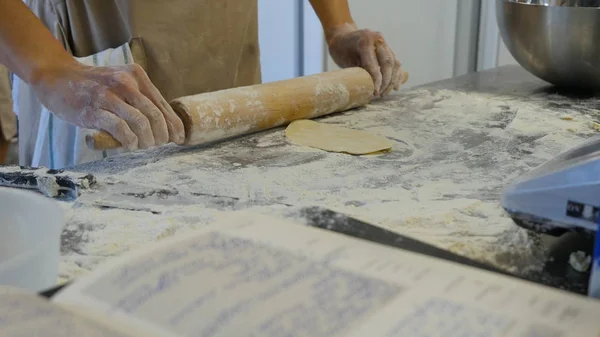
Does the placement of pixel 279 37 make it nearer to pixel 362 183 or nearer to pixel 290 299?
pixel 362 183

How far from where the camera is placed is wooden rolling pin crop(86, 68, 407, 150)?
3.14ft

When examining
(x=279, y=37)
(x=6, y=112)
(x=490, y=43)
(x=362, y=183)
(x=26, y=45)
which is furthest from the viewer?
(x=490, y=43)

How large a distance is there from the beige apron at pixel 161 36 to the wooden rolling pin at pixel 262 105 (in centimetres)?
25

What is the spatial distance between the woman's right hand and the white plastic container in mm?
330

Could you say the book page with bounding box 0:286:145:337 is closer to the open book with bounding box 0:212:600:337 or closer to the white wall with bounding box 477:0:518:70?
the open book with bounding box 0:212:600:337

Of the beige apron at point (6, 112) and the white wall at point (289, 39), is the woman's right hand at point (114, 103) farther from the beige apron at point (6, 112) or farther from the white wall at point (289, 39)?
the white wall at point (289, 39)

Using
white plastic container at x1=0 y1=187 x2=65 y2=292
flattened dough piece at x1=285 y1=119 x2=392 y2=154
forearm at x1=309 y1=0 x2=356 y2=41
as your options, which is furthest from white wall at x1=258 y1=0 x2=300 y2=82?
white plastic container at x1=0 y1=187 x2=65 y2=292

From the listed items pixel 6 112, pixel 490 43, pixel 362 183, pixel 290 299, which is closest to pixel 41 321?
pixel 290 299

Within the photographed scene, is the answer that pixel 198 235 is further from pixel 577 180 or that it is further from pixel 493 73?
pixel 493 73

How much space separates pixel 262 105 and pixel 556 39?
660mm

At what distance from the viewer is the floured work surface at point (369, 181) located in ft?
2.07

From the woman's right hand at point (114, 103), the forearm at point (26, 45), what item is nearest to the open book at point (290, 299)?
the woman's right hand at point (114, 103)

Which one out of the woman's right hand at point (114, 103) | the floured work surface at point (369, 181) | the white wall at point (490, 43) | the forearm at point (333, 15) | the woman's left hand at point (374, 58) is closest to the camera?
the floured work surface at point (369, 181)

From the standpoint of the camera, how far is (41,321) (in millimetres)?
374
